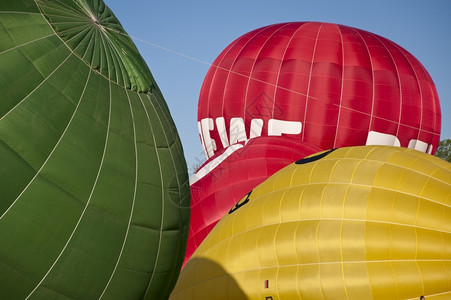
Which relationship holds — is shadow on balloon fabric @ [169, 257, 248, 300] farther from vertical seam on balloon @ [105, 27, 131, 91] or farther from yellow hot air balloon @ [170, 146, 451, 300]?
vertical seam on balloon @ [105, 27, 131, 91]

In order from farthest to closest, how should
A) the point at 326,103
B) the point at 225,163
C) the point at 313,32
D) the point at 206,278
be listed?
the point at 313,32 < the point at 326,103 < the point at 225,163 < the point at 206,278

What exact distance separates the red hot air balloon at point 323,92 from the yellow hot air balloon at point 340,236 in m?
3.61

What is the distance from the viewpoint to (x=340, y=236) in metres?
6.04

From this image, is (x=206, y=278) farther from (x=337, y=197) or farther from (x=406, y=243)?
(x=406, y=243)

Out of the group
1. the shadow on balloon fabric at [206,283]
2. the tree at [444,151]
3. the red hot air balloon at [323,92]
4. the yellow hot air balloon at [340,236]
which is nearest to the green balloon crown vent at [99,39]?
the yellow hot air balloon at [340,236]

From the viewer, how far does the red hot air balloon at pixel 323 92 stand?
→ 10.8 meters

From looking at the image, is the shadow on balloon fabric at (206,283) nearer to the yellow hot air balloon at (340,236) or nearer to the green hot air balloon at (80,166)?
the yellow hot air balloon at (340,236)

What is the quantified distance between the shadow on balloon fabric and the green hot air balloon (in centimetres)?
147

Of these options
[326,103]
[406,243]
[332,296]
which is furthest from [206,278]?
[326,103]

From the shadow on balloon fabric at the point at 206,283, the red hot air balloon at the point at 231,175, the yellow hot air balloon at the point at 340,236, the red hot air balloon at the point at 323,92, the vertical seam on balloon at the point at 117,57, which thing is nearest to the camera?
the vertical seam on balloon at the point at 117,57

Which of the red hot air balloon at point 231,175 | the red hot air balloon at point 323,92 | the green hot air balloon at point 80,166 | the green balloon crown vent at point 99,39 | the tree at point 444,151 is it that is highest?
the tree at point 444,151

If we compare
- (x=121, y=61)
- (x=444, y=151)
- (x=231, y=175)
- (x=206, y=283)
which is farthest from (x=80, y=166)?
(x=444, y=151)

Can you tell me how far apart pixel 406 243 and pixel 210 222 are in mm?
3409

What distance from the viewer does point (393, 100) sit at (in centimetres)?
1097
